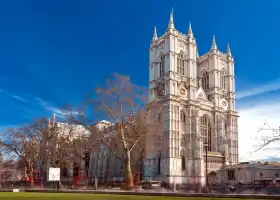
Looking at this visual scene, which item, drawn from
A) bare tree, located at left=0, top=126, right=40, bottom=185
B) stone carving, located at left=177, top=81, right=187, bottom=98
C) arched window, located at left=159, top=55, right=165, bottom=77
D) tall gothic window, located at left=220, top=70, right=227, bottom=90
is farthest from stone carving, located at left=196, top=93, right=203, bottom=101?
bare tree, located at left=0, top=126, right=40, bottom=185

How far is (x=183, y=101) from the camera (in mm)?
66312

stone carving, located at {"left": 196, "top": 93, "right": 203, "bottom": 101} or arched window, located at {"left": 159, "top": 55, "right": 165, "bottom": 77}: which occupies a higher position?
arched window, located at {"left": 159, "top": 55, "right": 165, "bottom": 77}

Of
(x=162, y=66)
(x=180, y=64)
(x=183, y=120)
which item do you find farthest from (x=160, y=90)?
(x=183, y=120)

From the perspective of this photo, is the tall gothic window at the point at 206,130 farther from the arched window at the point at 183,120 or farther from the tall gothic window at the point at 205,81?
the tall gothic window at the point at 205,81

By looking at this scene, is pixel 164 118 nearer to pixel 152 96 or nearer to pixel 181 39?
pixel 152 96

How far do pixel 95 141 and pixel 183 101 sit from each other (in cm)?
3017

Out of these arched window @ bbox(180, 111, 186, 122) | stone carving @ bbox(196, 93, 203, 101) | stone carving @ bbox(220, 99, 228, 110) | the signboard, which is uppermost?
stone carving @ bbox(196, 93, 203, 101)

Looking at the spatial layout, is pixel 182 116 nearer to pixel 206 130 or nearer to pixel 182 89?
pixel 182 89

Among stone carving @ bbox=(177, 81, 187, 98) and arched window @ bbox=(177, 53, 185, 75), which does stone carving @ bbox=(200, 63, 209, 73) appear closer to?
arched window @ bbox=(177, 53, 185, 75)

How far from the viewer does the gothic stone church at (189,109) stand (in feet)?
202

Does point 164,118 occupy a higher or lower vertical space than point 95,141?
higher

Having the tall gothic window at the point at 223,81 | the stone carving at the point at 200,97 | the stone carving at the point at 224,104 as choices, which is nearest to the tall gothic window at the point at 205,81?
the tall gothic window at the point at 223,81

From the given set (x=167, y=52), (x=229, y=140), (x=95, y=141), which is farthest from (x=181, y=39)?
(x=95, y=141)

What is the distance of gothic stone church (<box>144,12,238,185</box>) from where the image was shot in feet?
202
